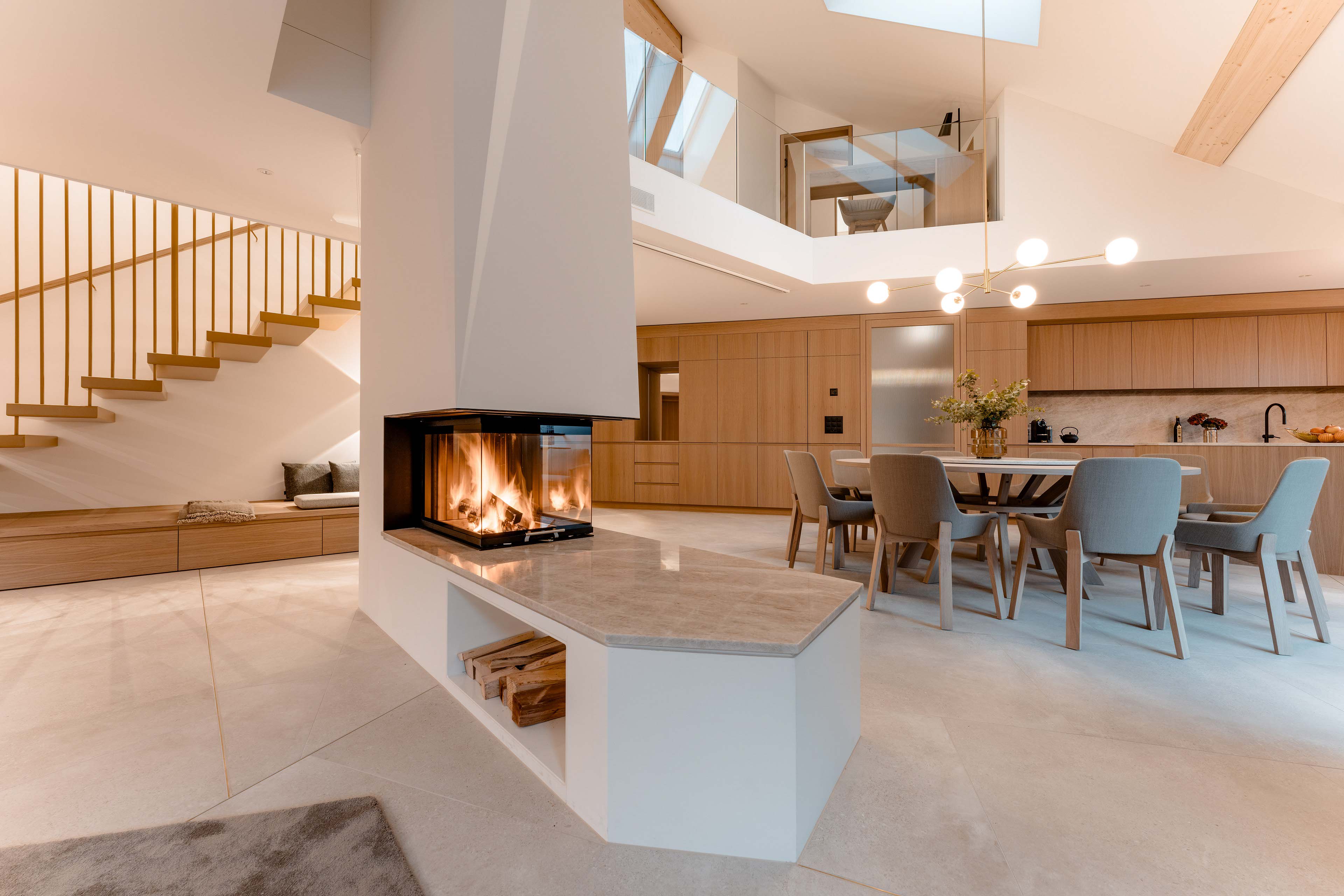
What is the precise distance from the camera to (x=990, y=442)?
13.7ft

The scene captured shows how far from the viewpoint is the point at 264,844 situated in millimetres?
1425

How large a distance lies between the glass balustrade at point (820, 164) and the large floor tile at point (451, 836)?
4.61 m

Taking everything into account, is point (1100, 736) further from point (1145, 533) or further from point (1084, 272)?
point (1084, 272)

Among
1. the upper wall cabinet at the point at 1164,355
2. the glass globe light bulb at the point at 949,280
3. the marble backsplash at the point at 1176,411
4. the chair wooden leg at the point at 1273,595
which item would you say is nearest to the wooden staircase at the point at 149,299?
the glass globe light bulb at the point at 949,280

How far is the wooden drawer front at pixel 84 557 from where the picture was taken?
12.7 feet

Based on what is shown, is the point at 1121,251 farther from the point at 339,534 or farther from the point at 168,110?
the point at 339,534

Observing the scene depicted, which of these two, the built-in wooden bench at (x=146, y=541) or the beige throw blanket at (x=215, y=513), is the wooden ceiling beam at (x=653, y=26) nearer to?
the built-in wooden bench at (x=146, y=541)

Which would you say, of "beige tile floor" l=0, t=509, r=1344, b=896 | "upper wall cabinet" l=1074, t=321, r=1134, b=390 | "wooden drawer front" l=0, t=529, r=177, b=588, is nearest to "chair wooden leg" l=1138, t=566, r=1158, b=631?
"beige tile floor" l=0, t=509, r=1344, b=896

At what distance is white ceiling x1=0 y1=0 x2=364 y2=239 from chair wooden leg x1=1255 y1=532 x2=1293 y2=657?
4858 mm

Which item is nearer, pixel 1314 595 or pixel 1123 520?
pixel 1123 520

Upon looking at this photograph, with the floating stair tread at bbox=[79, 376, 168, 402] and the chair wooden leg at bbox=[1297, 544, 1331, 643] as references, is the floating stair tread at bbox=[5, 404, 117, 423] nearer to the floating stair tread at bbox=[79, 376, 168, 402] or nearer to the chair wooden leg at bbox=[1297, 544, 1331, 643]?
the floating stair tread at bbox=[79, 376, 168, 402]

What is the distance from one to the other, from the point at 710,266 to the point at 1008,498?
3129 mm

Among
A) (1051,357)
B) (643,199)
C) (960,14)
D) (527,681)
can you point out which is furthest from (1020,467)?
(1051,357)

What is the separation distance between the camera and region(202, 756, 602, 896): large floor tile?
131 cm
